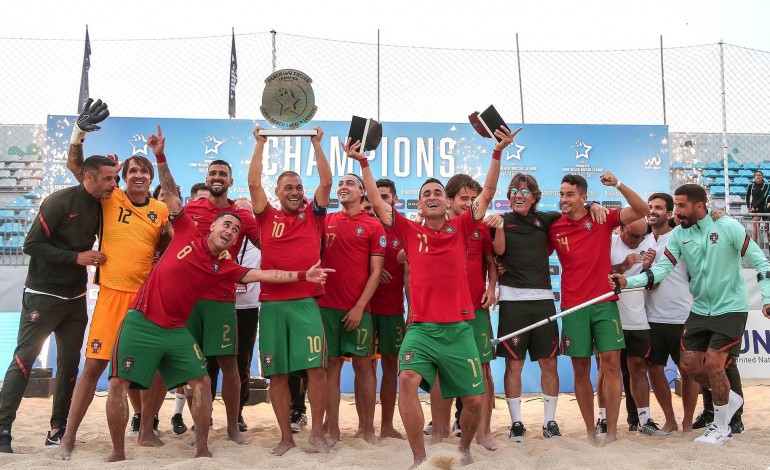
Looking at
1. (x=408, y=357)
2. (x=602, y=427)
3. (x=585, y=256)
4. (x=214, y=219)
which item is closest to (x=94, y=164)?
(x=214, y=219)

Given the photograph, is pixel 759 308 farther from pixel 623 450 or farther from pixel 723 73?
pixel 623 450

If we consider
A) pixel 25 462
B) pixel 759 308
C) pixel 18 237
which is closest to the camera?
pixel 25 462

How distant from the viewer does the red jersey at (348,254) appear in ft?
19.0

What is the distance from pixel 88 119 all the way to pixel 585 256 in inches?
160

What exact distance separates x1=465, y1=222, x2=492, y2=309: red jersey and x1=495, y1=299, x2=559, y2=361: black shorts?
11.9 inches

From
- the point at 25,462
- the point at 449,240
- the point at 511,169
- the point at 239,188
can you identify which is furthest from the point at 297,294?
the point at 511,169

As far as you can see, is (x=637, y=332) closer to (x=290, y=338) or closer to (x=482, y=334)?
(x=482, y=334)

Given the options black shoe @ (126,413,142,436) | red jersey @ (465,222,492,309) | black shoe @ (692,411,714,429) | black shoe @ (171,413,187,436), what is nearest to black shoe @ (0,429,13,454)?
black shoe @ (126,413,142,436)

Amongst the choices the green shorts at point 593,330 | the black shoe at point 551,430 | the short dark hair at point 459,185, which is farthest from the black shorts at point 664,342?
the short dark hair at point 459,185

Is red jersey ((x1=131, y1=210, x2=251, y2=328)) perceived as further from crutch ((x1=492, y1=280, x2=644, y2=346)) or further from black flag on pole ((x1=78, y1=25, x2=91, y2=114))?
black flag on pole ((x1=78, y1=25, x2=91, y2=114))

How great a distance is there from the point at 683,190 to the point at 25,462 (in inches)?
210

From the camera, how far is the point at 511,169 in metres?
9.68

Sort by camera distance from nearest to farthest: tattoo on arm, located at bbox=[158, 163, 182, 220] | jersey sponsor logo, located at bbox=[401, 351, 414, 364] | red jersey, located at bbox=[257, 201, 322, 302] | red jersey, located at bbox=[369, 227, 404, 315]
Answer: jersey sponsor logo, located at bbox=[401, 351, 414, 364], tattoo on arm, located at bbox=[158, 163, 182, 220], red jersey, located at bbox=[257, 201, 322, 302], red jersey, located at bbox=[369, 227, 404, 315]

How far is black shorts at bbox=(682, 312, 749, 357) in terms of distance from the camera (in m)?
5.64
